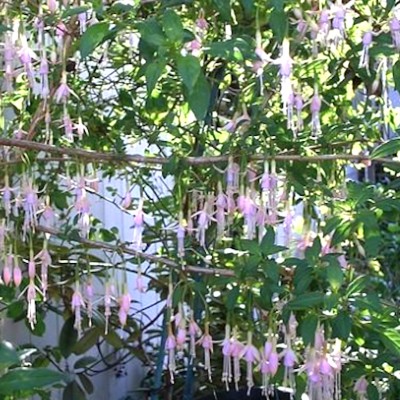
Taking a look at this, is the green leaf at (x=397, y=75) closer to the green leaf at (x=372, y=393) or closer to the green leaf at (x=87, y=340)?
the green leaf at (x=372, y=393)

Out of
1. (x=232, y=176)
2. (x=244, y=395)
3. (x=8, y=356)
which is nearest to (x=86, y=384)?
(x=244, y=395)

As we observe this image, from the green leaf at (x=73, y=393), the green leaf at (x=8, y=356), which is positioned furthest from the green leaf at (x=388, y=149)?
the green leaf at (x=73, y=393)

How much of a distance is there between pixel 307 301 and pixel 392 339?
0.48 ft

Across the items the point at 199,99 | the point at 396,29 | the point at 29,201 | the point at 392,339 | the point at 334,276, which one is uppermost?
the point at 396,29

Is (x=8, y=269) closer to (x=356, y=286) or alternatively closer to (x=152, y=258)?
(x=152, y=258)

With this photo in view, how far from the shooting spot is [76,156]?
1.60 meters

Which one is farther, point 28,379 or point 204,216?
point 204,216

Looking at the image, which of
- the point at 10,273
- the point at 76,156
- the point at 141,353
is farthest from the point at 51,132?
the point at 141,353

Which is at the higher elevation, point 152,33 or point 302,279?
point 152,33

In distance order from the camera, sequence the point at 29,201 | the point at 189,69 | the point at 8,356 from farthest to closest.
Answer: the point at 29,201 < the point at 189,69 < the point at 8,356

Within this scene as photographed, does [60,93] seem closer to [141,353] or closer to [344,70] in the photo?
[344,70]

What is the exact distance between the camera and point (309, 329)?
4.64ft

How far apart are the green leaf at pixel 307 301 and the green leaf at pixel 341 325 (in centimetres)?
4

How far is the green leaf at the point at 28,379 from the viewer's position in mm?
991
